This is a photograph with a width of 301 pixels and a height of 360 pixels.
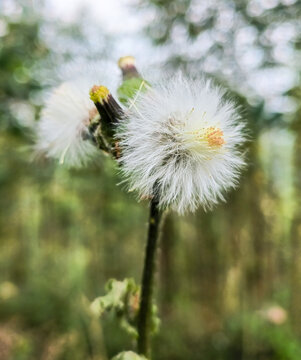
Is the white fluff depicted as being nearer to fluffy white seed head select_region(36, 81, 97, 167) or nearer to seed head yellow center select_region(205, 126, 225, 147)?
seed head yellow center select_region(205, 126, 225, 147)

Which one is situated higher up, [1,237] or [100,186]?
[100,186]

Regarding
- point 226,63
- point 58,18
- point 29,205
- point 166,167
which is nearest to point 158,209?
point 166,167

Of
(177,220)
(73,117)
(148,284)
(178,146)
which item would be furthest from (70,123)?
(177,220)

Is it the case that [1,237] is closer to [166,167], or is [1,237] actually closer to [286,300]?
[286,300]

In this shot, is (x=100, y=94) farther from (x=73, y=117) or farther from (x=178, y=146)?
(x=73, y=117)

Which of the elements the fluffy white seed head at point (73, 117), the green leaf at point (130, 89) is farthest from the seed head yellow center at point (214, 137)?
the fluffy white seed head at point (73, 117)

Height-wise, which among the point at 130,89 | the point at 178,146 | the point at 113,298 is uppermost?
the point at 130,89
